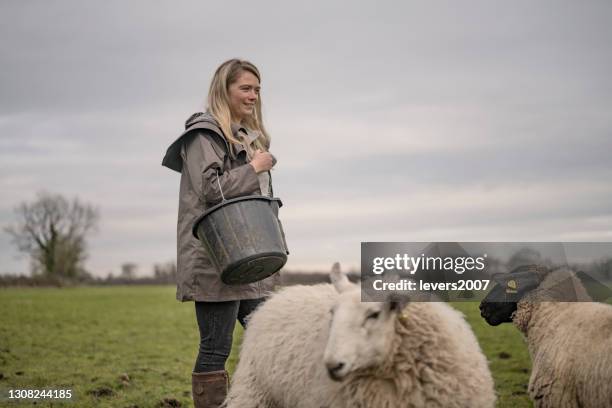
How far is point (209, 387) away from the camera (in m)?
5.28

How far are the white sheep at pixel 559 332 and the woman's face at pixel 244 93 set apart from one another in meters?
3.24

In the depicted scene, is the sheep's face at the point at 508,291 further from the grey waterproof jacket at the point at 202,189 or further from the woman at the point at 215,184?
the grey waterproof jacket at the point at 202,189

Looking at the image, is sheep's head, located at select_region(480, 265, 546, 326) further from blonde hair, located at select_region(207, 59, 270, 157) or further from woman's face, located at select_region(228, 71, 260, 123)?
woman's face, located at select_region(228, 71, 260, 123)

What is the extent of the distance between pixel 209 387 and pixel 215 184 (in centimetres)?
166

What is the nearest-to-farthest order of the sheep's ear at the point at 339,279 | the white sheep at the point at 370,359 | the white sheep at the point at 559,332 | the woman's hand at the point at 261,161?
the white sheep at the point at 370,359, the sheep's ear at the point at 339,279, the woman's hand at the point at 261,161, the white sheep at the point at 559,332

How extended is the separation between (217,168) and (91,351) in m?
11.3

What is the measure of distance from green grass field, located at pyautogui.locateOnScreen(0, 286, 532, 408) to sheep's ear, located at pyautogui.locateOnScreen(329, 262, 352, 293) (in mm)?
4659

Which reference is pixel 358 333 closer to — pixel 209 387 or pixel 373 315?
pixel 373 315

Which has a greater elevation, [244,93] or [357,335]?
[244,93]

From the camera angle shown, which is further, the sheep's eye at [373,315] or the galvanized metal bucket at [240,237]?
the galvanized metal bucket at [240,237]

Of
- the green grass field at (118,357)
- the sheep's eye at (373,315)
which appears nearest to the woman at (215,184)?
the sheep's eye at (373,315)

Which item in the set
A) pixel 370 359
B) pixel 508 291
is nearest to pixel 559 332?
pixel 508 291

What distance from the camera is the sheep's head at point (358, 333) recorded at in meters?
4.16

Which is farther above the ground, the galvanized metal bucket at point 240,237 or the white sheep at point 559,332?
the galvanized metal bucket at point 240,237
